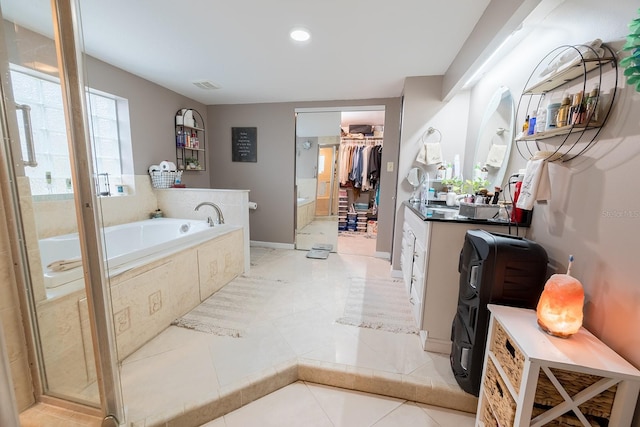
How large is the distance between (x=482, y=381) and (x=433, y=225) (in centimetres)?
83

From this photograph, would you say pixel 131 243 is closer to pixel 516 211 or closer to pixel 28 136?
pixel 28 136

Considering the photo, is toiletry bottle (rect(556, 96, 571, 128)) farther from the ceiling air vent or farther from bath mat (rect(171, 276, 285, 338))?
the ceiling air vent

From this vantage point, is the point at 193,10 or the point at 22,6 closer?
the point at 22,6

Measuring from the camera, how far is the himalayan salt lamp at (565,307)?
35.5 inches

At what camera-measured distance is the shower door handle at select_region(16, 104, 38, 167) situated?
1061 millimetres

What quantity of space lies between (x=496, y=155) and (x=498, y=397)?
5.30ft

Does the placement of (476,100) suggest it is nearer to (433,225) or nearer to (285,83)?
(433,225)

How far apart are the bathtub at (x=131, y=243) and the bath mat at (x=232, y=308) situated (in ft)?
1.79

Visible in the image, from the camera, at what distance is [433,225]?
1590 millimetres

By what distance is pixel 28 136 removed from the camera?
1.09m

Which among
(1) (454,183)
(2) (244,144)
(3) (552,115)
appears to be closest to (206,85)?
(2) (244,144)

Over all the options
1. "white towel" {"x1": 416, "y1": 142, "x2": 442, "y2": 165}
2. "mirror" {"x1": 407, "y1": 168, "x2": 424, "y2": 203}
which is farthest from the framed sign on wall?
"white towel" {"x1": 416, "y1": 142, "x2": 442, "y2": 165}

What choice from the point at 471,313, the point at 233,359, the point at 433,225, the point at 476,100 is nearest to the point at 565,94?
the point at 433,225

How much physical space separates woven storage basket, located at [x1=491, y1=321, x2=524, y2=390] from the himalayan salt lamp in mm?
154
